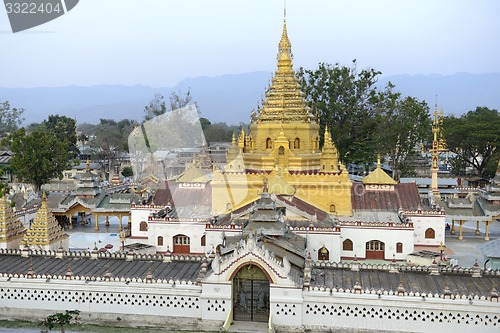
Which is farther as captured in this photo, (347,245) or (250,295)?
(347,245)

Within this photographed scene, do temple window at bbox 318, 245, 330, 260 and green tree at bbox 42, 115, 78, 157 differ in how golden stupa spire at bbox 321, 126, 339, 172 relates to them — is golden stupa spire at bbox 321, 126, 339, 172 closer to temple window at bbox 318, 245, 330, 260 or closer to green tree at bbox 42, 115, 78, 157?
temple window at bbox 318, 245, 330, 260

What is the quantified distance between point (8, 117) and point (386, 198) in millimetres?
77702

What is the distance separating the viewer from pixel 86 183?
112 feet

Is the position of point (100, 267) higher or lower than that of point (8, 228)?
lower

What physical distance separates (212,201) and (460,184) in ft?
95.0

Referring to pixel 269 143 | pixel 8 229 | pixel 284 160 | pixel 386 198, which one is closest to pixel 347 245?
pixel 386 198

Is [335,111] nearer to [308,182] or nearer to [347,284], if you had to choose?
[308,182]

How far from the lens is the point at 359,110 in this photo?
42.3 metres

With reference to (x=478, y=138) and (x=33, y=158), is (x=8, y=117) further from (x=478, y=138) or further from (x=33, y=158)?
(x=478, y=138)

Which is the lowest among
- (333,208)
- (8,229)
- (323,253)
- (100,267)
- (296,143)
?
(323,253)

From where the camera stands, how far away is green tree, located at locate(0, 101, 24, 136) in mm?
87375

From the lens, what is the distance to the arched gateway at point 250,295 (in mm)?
16703

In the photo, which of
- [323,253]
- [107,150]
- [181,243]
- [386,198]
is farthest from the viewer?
[107,150]

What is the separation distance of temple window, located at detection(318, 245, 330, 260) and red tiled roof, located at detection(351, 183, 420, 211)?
4343mm
